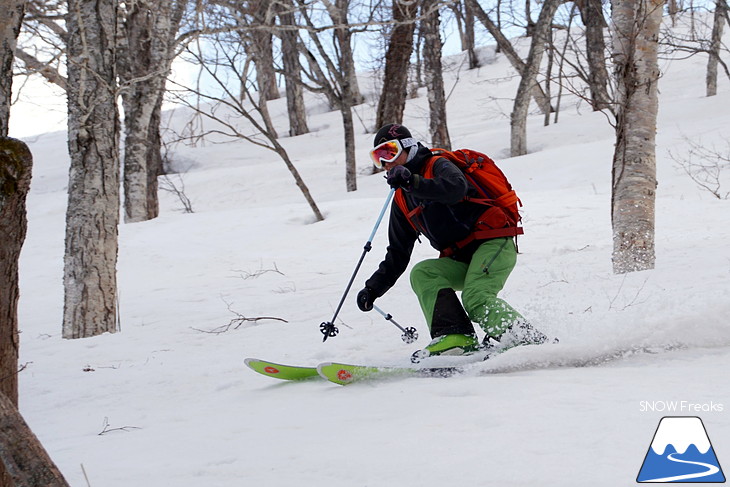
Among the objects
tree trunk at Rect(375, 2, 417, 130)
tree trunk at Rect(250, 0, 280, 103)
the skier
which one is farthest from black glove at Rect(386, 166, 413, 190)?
tree trunk at Rect(375, 2, 417, 130)

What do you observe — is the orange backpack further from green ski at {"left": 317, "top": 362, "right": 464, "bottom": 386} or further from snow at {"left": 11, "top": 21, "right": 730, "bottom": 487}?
green ski at {"left": 317, "top": 362, "right": 464, "bottom": 386}

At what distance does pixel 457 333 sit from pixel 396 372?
42cm

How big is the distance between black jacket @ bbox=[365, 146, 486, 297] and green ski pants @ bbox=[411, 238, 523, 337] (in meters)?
0.11

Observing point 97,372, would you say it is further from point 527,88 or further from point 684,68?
point 684,68

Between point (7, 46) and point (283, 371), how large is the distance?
95.4 inches

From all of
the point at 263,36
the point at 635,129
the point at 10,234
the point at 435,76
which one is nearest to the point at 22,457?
the point at 10,234

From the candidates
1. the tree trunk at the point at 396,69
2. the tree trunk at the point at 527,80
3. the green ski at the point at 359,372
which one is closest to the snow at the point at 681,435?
the green ski at the point at 359,372

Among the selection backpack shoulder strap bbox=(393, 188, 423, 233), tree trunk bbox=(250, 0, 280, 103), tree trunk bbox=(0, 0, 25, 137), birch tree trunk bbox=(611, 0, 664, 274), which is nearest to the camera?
tree trunk bbox=(0, 0, 25, 137)

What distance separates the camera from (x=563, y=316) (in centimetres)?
472

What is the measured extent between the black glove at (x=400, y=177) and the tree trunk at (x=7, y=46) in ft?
6.62

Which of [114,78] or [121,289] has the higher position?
[114,78]

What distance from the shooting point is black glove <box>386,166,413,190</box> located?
3.87 meters

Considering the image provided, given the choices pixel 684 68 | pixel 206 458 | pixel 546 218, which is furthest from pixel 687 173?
pixel 684 68

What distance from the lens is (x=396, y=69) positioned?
52.3ft
